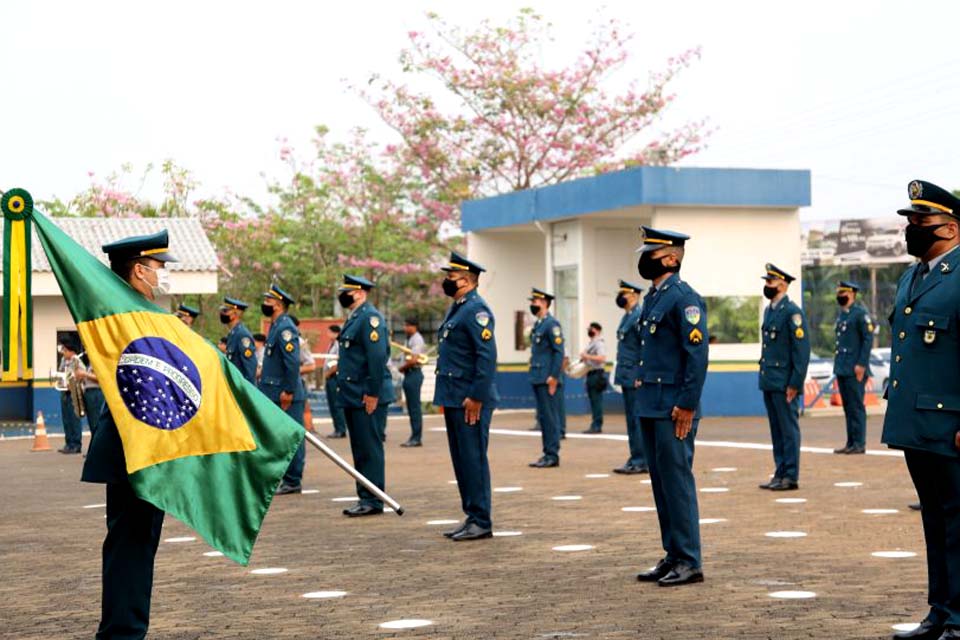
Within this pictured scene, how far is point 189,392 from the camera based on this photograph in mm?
6438

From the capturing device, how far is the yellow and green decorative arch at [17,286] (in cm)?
654

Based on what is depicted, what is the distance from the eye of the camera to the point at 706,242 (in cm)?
2619

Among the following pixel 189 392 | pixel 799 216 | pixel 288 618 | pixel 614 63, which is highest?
pixel 614 63

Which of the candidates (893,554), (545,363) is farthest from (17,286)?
(545,363)

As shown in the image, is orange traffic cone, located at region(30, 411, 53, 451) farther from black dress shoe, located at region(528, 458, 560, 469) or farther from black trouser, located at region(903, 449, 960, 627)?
black trouser, located at region(903, 449, 960, 627)

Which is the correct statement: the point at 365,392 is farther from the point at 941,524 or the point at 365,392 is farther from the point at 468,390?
the point at 941,524

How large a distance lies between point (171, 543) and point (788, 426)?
19.4 feet

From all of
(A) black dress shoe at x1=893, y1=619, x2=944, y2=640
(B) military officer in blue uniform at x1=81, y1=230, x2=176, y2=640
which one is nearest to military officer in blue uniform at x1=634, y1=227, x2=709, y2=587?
(A) black dress shoe at x1=893, y1=619, x2=944, y2=640

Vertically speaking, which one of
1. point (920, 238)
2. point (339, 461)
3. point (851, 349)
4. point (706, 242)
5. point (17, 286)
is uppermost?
point (706, 242)

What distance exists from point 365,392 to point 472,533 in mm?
2140

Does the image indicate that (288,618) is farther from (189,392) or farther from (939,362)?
(939,362)

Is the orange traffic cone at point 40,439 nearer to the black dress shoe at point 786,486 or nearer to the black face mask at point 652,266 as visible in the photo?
the black dress shoe at point 786,486

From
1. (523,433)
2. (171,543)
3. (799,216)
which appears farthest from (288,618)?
(799,216)

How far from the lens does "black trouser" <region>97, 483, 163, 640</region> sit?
630 cm
